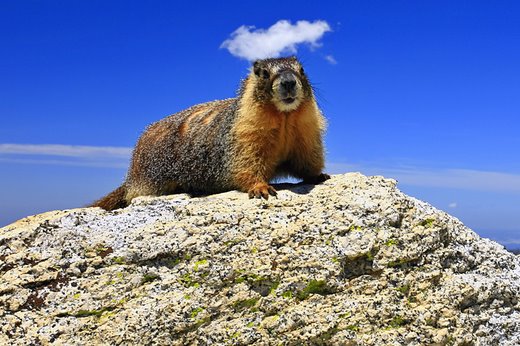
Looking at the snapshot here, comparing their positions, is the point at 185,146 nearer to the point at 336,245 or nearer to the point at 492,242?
the point at 336,245

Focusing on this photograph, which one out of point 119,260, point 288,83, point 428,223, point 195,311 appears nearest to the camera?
point 195,311

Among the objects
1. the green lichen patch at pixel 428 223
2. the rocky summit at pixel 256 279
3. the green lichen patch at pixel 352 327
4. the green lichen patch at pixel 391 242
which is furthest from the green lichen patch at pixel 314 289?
the green lichen patch at pixel 428 223

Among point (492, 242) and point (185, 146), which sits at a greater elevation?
point (185, 146)

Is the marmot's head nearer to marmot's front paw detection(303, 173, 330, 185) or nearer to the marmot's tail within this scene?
marmot's front paw detection(303, 173, 330, 185)

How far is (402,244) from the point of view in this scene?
5641mm

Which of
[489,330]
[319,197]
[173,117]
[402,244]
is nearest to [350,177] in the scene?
[319,197]

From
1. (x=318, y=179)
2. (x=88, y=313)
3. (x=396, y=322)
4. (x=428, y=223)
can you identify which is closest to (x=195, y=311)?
(x=88, y=313)

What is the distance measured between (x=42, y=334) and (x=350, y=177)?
3705 mm

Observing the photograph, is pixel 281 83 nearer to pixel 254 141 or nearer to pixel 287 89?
pixel 287 89

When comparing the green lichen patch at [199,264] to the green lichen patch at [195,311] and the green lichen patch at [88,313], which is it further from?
the green lichen patch at [88,313]

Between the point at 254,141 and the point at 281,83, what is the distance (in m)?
0.79

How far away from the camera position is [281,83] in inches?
281

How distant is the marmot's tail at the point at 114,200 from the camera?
9.09 m

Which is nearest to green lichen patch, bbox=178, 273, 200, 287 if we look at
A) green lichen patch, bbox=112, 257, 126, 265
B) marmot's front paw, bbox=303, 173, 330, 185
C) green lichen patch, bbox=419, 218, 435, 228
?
green lichen patch, bbox=112, 257, 126, 265
